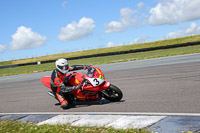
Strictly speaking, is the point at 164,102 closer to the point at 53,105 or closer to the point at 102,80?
the point at 102,80

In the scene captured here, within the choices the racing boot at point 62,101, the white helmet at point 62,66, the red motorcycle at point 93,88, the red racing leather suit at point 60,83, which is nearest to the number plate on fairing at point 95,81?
the red motorcycle at point 93,88

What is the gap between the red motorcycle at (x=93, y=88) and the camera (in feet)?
23.7

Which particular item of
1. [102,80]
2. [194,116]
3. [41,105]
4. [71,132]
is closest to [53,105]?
[41,105]

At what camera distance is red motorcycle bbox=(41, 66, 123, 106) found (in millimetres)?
7227

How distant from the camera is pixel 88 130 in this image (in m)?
4.96

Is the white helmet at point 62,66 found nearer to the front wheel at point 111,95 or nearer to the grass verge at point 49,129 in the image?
the front wheel at point 111,95

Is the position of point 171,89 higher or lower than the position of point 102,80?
lower

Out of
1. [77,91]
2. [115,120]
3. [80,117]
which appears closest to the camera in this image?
[115,120]

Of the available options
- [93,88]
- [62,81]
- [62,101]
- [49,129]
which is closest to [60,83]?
[62,81]

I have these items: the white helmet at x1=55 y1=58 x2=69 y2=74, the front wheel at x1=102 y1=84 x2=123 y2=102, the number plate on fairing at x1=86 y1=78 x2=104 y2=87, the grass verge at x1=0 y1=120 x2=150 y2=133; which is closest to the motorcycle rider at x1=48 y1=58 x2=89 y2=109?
the white helmet at x1=55 y1=58 x2=69 y2=74

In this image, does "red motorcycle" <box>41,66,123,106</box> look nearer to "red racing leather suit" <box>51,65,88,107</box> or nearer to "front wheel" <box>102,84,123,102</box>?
"front wheel" <box>102,84,123,102</box>

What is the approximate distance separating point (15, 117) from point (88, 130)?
9.97ft

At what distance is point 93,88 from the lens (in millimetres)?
7348

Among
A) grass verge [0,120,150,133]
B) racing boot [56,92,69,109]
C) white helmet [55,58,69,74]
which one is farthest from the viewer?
racing boot [56,92,69,109]
